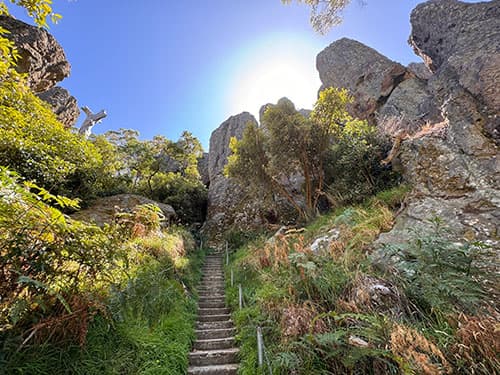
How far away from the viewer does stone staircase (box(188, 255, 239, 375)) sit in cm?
383

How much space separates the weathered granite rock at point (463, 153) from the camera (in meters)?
4.22

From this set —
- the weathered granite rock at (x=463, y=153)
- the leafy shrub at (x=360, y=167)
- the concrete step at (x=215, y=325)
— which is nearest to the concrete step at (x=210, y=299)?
the concrete step at (x=215, y=325)

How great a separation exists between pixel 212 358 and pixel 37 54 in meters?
10.8

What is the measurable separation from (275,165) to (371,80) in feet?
35.0

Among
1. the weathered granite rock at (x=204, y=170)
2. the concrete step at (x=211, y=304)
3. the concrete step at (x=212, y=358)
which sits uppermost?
the weathered granite rock at (x=204, y=170)

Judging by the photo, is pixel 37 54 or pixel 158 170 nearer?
pixel 37 54

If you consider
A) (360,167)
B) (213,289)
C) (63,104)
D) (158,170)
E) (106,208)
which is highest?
(63,104)

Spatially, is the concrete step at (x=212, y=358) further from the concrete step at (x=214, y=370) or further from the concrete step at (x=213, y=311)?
the concrete step at (x=213, y=311)

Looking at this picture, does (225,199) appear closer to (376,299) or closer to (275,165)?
(275,165)

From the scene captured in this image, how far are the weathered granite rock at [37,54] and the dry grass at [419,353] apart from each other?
35.1ft

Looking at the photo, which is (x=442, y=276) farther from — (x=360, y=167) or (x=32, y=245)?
(x=360, y=167)

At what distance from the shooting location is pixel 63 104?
36.8 feet

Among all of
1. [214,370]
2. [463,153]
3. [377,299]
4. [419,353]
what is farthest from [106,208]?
[463,153]

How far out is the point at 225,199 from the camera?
Answer: 17109 millimetres
